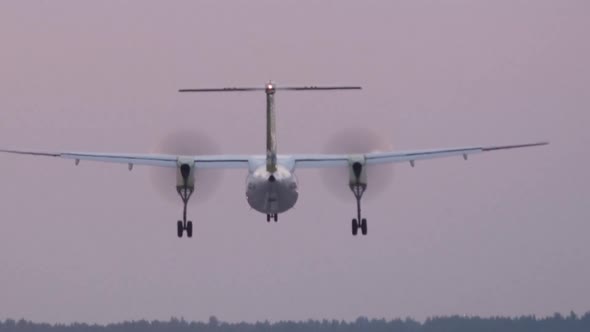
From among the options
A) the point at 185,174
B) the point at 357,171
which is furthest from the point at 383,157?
the point at 185,174

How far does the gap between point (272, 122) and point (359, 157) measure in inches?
207

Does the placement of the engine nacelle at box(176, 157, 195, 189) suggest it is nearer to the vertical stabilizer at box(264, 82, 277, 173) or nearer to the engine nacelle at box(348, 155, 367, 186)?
the vertical stabilizer at box(264, 82, 277, 173)

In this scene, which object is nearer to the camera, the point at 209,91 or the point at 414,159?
the point at 209,91

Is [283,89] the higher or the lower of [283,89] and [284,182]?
the higher

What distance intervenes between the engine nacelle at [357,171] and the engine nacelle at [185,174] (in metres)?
8.87

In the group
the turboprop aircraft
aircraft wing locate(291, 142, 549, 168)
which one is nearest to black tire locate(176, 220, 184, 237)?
the turboprop aircraft

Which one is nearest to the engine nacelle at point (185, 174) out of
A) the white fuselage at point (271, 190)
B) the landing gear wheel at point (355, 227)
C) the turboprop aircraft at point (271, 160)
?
the turboprop aircraft at point (271, 160)

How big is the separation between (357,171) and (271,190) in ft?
36.9

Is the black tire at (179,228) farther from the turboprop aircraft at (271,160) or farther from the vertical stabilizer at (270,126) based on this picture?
the vertical stabilizer at (270,126)

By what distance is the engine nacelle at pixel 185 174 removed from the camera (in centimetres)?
10338

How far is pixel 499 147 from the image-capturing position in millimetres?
102062

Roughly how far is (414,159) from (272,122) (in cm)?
922

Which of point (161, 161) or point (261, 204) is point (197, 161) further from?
point (261, 204)

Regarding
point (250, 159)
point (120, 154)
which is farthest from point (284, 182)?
point (120, 154)
